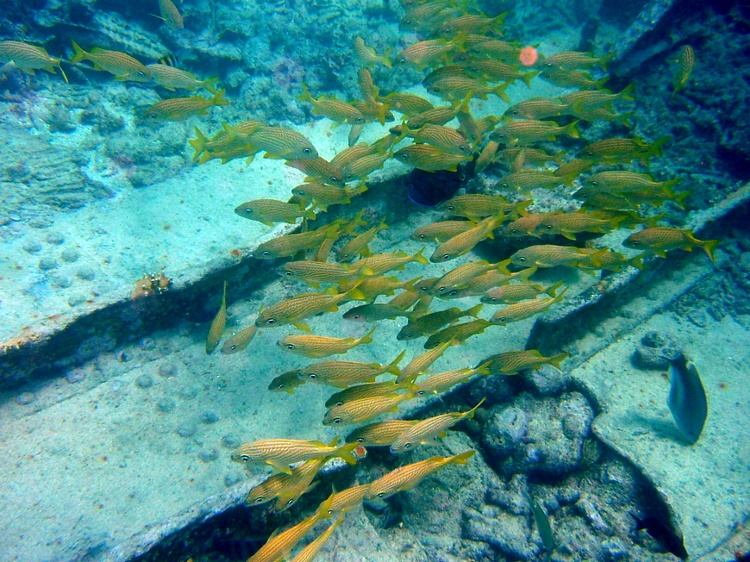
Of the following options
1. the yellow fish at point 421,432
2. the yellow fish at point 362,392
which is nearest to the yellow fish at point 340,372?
the yellow fish at point 362,392

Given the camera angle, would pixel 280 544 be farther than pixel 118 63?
No

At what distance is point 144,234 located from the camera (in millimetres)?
6527

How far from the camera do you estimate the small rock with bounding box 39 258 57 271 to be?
19.0ft

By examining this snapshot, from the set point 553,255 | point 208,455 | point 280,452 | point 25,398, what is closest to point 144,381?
point 25,398

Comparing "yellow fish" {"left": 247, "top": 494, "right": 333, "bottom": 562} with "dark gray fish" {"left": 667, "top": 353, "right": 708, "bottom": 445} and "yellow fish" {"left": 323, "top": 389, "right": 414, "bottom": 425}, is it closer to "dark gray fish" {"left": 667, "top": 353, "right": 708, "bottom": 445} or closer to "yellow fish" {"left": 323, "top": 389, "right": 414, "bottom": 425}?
"yellow fish" {"left": 323, "top": 389, "right": 414, "bottom": 425}

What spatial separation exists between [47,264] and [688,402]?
9364 millimetres

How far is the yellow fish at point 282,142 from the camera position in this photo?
423 centimetres

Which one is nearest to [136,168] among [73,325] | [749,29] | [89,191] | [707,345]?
[89,191]

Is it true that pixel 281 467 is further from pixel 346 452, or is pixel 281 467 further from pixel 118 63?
pixel 118 63

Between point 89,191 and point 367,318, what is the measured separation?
22.0 feet

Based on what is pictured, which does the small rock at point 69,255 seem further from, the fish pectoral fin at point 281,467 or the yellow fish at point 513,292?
the yellow fish at point 513,292

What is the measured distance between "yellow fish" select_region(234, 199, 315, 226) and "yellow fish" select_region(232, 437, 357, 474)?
2.53m

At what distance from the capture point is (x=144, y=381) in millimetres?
4906

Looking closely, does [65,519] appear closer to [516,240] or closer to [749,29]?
[516,240]
